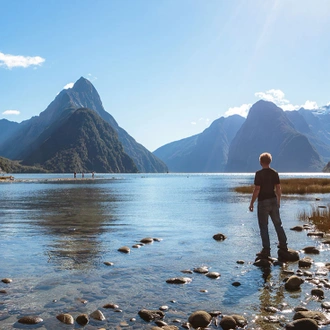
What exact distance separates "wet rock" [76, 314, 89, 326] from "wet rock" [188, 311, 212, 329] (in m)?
2.38

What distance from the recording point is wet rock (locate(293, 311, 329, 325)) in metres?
7.59

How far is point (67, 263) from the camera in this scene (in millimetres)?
13430

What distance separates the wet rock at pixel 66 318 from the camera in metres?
7.82

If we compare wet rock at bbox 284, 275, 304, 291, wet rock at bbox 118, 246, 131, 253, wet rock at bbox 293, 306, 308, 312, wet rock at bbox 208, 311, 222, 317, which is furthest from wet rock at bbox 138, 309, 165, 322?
wet rock at bbox 118, 246, 131, 253

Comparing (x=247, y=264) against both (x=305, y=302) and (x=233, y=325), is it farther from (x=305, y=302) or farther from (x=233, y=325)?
(x=233, y=325)

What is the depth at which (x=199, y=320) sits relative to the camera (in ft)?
25.0

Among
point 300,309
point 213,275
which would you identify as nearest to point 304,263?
point 213,275

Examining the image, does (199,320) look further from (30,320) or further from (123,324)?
(30,320)

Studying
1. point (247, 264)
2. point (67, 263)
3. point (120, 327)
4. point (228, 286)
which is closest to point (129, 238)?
point (67, 263)

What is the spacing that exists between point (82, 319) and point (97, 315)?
41 centimetres

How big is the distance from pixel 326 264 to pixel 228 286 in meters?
4.71

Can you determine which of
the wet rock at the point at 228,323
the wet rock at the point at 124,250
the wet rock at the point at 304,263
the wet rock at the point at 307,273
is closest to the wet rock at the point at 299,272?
the wet rock at the point at 307,273

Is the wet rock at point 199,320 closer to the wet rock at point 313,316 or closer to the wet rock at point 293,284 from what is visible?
the wet rock at point 313,316

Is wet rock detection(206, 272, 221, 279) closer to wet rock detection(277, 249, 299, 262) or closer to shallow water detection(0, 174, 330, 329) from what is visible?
shallow water detection(0, 174, 330, 329)
